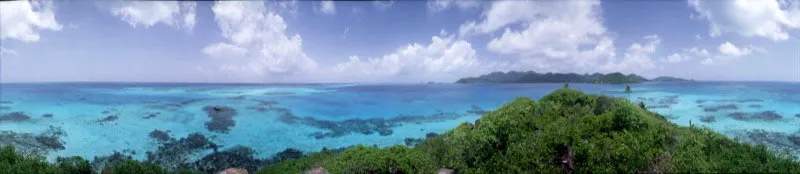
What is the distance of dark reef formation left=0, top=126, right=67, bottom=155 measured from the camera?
20.0m

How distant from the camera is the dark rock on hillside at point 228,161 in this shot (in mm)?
18677

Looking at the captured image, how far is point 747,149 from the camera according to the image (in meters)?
9.28

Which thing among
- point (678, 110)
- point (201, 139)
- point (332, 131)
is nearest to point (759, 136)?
point (678, 110)

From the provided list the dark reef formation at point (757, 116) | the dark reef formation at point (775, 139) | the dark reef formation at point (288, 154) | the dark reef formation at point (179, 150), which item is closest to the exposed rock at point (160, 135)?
the dark reef formation at point (179, 150)

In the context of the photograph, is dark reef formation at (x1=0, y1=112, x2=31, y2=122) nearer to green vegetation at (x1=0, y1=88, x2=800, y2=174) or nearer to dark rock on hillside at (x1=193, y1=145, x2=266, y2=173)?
dark rock on hillside at (x1=193, y1=145, x2=266, y2=173)

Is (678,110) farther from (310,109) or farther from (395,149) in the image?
(310,109)

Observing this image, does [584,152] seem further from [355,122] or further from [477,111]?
[477,111]

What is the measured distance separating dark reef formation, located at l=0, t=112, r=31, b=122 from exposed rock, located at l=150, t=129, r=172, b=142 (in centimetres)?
1421

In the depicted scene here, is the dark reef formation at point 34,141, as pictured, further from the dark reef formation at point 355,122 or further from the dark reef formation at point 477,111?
the dark reef formation at point 477,111

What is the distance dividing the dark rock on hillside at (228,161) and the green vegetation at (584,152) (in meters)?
12.0

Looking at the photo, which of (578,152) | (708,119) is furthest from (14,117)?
(708,119)

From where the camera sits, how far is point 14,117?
29.6 m

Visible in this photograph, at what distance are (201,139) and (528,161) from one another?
24.3 metres

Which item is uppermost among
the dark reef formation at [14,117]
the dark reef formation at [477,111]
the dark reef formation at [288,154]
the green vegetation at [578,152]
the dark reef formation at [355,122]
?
the green vegetation at [578,152]
